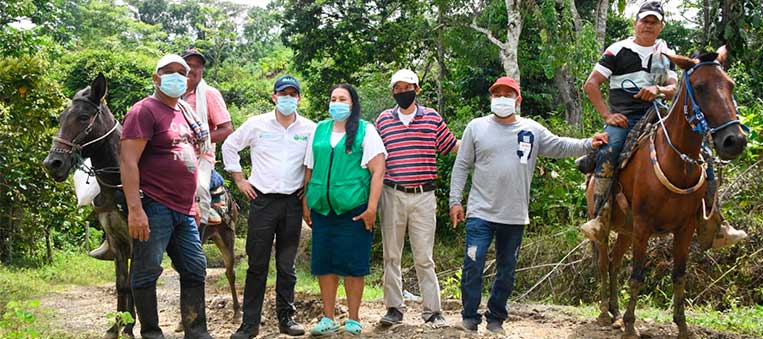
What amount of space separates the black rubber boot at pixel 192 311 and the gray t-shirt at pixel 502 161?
223cm

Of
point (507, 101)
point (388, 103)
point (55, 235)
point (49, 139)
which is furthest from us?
point (55, 235)

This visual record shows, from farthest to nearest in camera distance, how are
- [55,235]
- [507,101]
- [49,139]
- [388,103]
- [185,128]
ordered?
[55,235], [388,103], [49,139], [507,101], [185,128]

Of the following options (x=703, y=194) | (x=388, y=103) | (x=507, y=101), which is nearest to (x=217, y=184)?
(x=507, y=101)

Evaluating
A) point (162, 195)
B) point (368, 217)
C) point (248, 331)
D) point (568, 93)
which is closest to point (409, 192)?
point (368, 217)

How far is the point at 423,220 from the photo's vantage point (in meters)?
6.63

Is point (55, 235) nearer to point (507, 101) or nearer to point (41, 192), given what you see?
point (41, 192)

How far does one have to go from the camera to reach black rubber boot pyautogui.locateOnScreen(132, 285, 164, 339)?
5.63 meters

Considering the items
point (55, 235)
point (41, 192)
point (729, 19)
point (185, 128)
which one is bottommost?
point (55, 235)

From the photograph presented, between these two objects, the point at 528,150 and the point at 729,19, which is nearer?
the point at 528,150

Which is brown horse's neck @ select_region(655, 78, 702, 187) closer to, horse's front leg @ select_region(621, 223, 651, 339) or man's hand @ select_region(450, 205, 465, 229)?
horse's front leg @ select_region(621, 223, 651, 339)

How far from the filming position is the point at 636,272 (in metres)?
6.24

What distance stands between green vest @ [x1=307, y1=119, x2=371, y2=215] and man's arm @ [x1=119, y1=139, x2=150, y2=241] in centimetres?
142

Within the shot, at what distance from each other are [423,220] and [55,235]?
14.5 metres

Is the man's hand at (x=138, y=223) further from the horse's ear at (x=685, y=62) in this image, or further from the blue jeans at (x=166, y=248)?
the horse's ear at (x=685, y=62)
